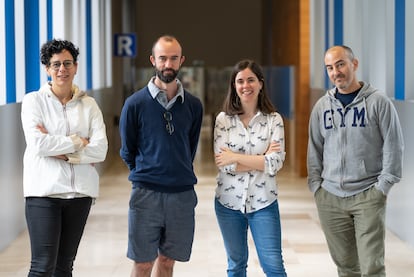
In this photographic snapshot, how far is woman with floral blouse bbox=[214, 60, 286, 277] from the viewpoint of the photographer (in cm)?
511

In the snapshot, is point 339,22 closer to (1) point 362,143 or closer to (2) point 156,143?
(1) point 362,143

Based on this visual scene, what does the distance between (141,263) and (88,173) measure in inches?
23.4

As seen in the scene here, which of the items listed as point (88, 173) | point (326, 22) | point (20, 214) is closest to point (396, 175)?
point (88, 173)

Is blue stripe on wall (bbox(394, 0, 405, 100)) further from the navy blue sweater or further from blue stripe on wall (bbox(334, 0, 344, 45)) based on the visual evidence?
the navy blue sweater

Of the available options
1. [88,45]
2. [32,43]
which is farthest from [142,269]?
[88,45]

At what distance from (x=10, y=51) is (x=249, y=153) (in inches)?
183

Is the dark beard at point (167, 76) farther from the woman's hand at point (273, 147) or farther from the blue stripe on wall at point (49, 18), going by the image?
the blue stripe on wall at point (49, 18)

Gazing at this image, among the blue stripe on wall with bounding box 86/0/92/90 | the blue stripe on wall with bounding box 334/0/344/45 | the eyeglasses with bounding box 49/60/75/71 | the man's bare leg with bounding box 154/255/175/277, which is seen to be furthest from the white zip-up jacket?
the blue stripe on wall with bounding box 86/0/92/90

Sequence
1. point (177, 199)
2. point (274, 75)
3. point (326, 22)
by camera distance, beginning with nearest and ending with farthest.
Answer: point (177, 199)
point (326, 22)
point (274, 75)

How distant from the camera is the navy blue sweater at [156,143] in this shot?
16.2 ft

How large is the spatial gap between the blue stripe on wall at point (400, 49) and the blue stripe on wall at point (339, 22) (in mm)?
3170

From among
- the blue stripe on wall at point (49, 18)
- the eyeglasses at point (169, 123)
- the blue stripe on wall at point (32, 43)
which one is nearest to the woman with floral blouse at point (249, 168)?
the eyeglasses at point (169, 123)

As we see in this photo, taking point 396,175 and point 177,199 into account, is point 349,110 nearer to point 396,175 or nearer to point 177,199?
point 396,175

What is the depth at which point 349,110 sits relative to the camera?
17.3ft
